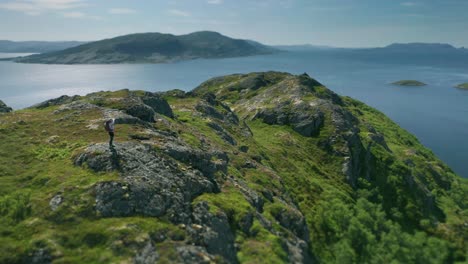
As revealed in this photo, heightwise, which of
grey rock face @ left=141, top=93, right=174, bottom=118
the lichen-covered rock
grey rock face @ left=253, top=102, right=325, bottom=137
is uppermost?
grey rock face @ left=141, top=93, right=174, bottom=118

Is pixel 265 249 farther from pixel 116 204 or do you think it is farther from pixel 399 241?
pixel 399 241

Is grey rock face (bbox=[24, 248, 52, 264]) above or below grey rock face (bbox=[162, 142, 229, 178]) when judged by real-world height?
below

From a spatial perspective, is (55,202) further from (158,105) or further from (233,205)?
(158,105)

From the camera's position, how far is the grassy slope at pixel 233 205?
2744 cm

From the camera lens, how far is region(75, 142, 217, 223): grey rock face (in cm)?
3127

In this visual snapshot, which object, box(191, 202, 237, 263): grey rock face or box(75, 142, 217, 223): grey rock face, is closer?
box(191, 202, 237, 263): grey rock face

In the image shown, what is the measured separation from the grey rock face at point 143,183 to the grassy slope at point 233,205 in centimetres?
118

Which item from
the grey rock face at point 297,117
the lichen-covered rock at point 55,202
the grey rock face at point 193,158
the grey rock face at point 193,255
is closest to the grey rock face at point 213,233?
the grey rock face at point 193,255

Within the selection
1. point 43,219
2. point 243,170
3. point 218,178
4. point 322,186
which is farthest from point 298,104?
point 43,219

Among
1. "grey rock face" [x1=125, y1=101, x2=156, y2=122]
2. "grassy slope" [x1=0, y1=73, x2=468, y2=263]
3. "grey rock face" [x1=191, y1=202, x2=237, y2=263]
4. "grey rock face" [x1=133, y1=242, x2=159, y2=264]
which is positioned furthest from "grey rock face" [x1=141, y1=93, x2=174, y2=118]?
"grey rock face" [x1=133, y1=242, x2=159, y2=264]

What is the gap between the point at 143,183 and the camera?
1330 inches

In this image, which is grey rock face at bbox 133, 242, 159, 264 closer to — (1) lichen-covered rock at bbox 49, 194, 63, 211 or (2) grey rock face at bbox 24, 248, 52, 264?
(2) grey rock face at bbox 24, 248, 52, 264

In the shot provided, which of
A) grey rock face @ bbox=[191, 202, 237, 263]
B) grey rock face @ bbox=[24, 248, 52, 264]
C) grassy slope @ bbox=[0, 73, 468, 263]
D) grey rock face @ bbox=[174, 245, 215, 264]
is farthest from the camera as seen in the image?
grey rock face @ bbox=[191, 202, 237, 263]

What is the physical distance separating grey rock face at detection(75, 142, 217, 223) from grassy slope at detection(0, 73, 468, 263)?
1175mm
